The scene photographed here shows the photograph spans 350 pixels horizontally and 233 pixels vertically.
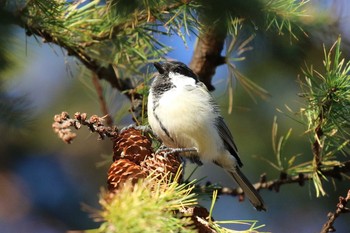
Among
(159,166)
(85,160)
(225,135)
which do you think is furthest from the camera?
(85,160)

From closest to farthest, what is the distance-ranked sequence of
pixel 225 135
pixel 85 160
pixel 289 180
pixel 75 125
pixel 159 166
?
pixel 75 125 → pixel 159 166 → pixel 289 180 → pixel 225 135 → pixel 85 160

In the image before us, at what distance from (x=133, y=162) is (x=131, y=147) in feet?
0.18

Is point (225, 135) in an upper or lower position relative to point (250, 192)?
upper

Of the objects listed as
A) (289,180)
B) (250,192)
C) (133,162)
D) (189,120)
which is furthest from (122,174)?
(250,192)

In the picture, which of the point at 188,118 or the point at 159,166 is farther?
the point at 188,118

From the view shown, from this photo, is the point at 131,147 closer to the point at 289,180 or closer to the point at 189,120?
the point at 189,120

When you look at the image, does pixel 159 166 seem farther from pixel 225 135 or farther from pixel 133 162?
pixel 225 135

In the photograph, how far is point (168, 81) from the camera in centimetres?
263

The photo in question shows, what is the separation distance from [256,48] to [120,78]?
73 centimetres

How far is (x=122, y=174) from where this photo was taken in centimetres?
168

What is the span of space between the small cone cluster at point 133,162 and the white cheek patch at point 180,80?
29.0 inches

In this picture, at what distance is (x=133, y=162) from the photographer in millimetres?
1809

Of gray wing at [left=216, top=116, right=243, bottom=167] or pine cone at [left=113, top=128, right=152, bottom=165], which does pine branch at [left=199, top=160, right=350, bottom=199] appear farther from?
pine cone at [left=113, top=128, right=152, bottom=165]

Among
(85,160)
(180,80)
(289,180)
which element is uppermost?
(180,80)
